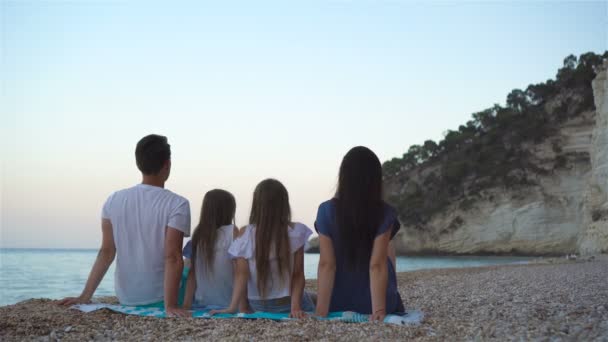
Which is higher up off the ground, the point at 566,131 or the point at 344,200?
the point at 566,131

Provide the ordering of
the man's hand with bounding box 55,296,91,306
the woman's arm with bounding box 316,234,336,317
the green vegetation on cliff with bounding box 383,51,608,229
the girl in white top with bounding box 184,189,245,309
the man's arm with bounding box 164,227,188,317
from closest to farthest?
the man's arm with bounding box 164,227,188,317 < the woman's arm with bounding box 316,234,336,317 < the man's hand with bounding box 55,296,91,306 < the girl in white top with bounding box 184,189,245,309 < the green vegetation on cliff with bounding box 383,51,608,229

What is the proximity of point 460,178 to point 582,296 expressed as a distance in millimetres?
43992

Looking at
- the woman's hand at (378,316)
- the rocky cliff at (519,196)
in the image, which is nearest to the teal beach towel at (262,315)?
the woman's hand at (378,316)

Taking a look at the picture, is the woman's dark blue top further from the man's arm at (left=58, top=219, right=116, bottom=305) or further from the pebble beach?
the man's arm at (left=58, top=219, right=116, bottom=305)

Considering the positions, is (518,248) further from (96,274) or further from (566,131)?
(96,274)

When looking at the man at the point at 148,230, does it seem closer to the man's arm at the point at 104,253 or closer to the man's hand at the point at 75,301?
the man's arm at the point at 104,253

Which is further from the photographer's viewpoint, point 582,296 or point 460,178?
point 460,178

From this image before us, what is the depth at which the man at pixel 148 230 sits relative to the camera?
4.34 m

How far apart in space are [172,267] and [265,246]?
0.78m

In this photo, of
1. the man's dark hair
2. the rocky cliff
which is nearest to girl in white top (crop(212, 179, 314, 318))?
the man's dark hair

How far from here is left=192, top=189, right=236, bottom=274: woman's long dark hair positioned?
487 centimetres

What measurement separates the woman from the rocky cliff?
33.5 meters

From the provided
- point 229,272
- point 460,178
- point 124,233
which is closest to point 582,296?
point 229,272

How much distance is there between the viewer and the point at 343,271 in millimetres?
4621
